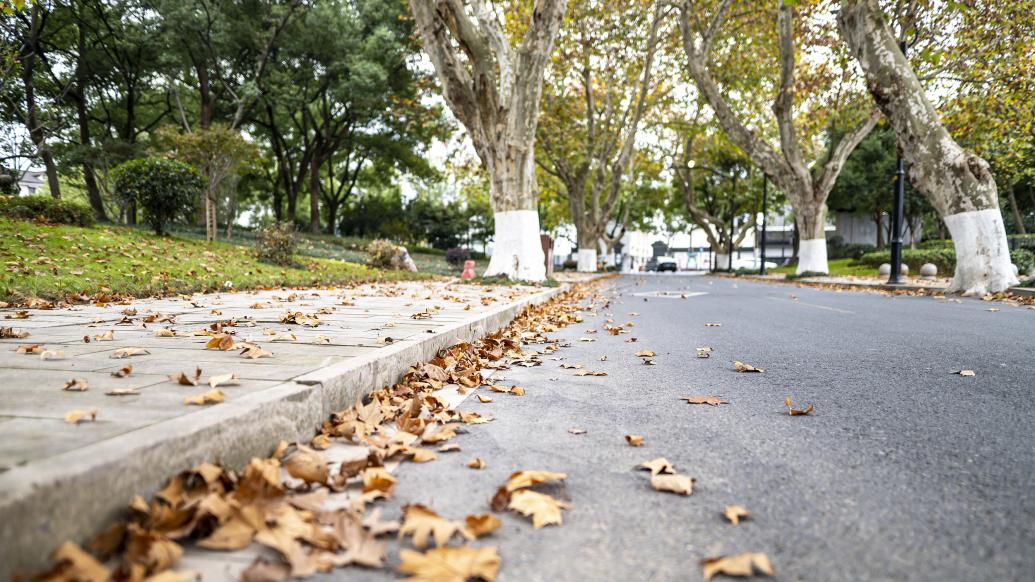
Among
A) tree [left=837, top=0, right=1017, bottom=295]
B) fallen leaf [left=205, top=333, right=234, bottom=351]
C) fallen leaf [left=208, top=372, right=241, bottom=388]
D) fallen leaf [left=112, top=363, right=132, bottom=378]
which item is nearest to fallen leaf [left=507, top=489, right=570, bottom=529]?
fallen leaf [left=208, top=372, right=241, bottom=388]

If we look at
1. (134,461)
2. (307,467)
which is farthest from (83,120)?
(134,461)

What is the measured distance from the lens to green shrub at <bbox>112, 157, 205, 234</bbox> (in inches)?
569

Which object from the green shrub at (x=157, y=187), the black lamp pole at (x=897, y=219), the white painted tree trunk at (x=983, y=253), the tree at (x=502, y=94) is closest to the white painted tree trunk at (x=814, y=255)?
the black lamp pole at (x=897, y=219)

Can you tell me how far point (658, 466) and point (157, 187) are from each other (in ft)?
51.4

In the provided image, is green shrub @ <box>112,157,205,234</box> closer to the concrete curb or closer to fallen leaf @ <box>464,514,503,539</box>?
the concrete curb

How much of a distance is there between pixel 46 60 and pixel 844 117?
103 feet

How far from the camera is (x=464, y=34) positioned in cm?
1245

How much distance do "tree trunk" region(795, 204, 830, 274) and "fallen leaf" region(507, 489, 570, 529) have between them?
2221 centimetres

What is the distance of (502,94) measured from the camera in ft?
42.7

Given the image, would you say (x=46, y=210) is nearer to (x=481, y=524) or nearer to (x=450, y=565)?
(x=481, y=524)

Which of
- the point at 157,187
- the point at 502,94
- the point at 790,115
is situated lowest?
the point at 157,187

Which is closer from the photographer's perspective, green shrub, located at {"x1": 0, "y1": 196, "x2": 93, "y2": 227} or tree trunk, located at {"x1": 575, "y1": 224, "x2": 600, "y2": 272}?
green shrub, located at {"x1": 0, "y1": 196, "x2": 93, "y2": 227}

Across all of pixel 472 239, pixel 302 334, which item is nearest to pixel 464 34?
pixel 302 334

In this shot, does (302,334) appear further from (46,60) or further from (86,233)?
(46,60)
